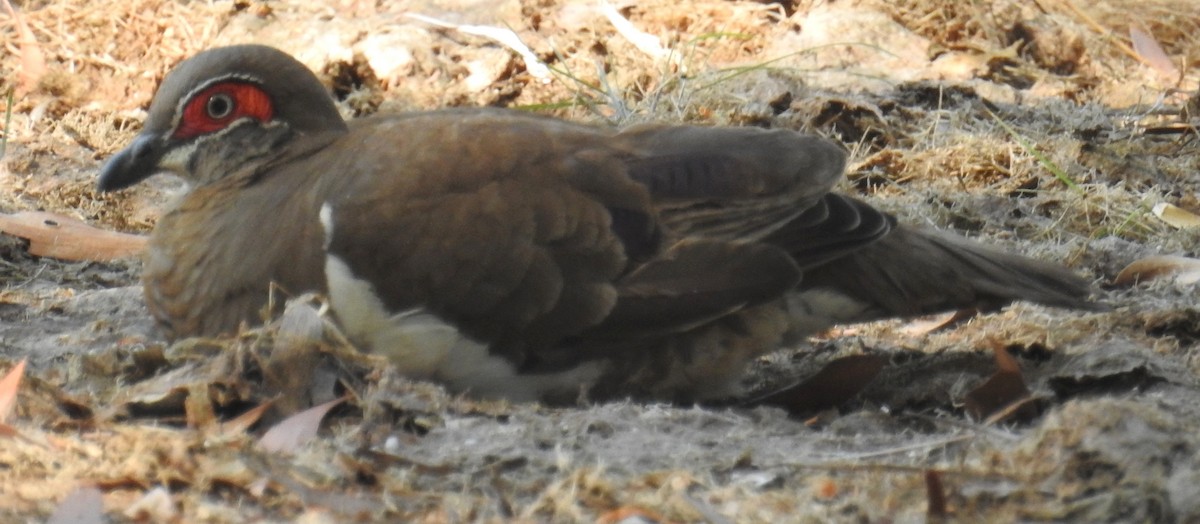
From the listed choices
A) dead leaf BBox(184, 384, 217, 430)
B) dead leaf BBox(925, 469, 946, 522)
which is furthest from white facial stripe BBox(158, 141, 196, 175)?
dead leaf BBox(925, 469, 946, 522)

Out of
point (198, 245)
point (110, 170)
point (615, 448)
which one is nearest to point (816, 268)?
point (615, 448)

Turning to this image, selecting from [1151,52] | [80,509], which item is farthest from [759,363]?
[1151,52]

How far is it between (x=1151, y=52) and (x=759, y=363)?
3502 mm

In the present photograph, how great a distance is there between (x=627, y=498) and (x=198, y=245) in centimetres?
166

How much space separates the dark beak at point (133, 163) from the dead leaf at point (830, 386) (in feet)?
5.22

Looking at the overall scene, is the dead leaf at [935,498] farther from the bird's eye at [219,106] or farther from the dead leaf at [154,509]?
the bird's eye at [219,106]

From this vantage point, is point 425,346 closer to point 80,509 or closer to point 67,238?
point 80,509

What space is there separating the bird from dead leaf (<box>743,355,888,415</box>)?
0.14 m

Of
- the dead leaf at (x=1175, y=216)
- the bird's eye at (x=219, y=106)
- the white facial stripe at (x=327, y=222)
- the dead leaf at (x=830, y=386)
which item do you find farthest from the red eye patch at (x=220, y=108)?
the dead leaf at (x=1175, y=216)

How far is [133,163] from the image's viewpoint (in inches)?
159

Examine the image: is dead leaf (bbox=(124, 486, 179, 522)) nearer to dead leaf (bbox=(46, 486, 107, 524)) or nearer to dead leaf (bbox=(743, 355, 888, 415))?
dead leaf (bbox=(46, 486, 107, 524))

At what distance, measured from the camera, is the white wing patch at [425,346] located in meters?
3.58

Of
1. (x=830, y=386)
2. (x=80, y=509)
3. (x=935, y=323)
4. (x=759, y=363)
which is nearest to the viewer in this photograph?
(x=80, y=509)

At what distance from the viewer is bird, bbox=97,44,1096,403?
363cm
